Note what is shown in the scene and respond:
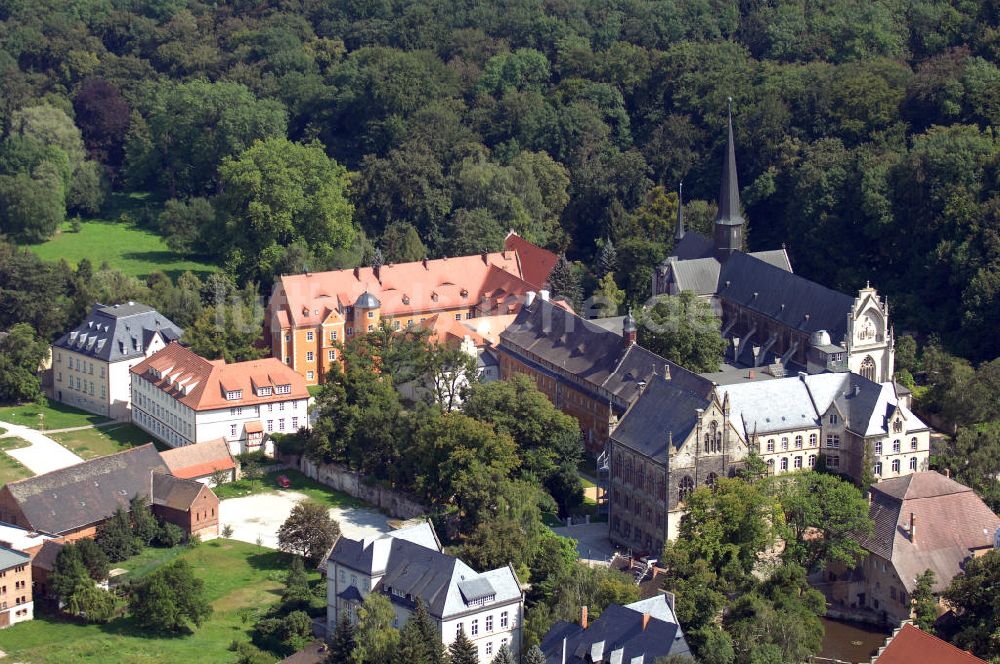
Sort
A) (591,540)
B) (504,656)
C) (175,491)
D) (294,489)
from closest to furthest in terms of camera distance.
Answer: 1. (504,656)
2. (591,540)
3. (175,491)
4. (294,489)

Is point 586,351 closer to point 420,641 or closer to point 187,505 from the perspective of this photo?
point 187,505

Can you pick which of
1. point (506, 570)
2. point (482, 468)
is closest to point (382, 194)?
point (482, 468)

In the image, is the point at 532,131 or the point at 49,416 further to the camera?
the point at 532,131

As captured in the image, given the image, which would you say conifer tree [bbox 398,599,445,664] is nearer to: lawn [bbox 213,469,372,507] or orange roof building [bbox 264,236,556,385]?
lawn [bbox 213,469,372,507]

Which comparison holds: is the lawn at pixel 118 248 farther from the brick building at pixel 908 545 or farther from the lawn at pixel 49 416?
the brick building at pixel 908 545

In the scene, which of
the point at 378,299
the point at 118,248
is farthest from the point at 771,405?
the point at 118,248

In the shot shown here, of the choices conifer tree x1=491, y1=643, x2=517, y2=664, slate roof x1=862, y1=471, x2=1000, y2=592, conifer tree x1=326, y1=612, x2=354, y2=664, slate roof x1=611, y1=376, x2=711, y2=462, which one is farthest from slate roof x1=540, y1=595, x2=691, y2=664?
slate roof x1=862, y1=471, x2=1000, y2=592

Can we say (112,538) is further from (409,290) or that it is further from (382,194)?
(382,194)
